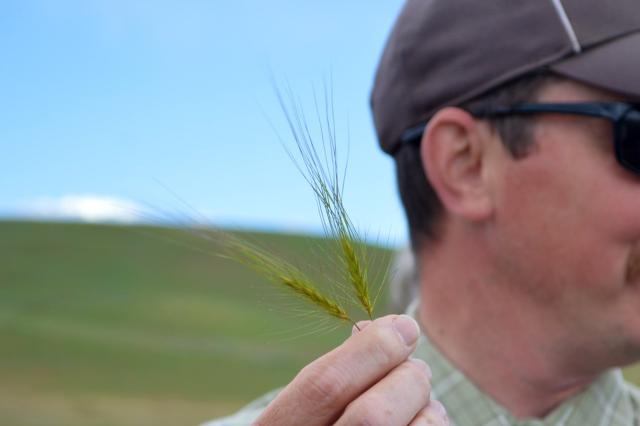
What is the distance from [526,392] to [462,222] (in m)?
0.50

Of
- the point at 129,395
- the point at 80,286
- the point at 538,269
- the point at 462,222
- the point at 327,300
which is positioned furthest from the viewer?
the point at 80,286

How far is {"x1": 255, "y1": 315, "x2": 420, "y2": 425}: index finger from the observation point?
4.92 feet

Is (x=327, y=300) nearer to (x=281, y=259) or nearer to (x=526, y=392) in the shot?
(x=281, y=259)

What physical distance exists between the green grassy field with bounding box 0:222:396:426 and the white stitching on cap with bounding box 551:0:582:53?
3.43ft

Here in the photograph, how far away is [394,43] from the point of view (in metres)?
2.79

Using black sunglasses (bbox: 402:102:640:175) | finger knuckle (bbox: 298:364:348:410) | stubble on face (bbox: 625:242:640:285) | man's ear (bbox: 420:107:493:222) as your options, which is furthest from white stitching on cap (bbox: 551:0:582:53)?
finger knuckle (bbox: 298:364:348:410)

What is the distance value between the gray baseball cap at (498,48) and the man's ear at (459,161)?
53 mm

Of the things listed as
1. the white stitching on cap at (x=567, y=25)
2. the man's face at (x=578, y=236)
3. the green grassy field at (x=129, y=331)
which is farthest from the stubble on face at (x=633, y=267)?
the green grassy field at (x=129, y=331)

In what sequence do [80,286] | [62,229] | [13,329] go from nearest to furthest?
[13,329]
[80,286]
[62,229]

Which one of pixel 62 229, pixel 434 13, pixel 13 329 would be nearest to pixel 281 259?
pixel 434 13

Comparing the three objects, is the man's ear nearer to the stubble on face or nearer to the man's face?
the man's face

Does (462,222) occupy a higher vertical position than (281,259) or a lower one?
lower

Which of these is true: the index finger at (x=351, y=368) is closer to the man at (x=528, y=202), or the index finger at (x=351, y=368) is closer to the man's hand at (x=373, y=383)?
the man's hand at (x=373, y=383)

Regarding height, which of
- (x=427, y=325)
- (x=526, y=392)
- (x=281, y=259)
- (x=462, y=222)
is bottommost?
(x=526, y=392)
